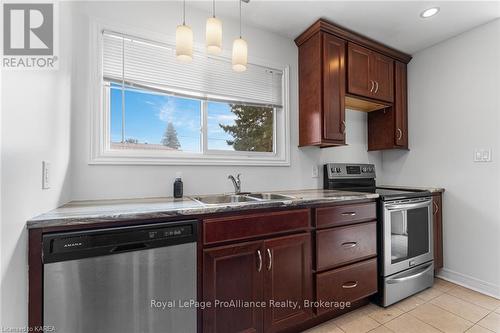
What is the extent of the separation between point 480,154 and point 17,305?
3430 millimetres

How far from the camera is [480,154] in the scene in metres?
2.23

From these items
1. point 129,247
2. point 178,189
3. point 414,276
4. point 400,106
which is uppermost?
point 400,106

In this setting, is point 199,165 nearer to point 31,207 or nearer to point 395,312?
point 31,207

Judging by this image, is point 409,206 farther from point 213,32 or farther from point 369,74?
point 213,32

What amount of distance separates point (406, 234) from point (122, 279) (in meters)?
2.26

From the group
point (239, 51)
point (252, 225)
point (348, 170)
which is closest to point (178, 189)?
point (252, 225)

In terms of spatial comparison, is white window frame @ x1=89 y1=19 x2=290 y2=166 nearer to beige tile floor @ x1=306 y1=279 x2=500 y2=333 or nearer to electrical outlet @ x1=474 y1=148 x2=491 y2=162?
beige tile floor @ x1=306 y1=279 x2=500 y2=333

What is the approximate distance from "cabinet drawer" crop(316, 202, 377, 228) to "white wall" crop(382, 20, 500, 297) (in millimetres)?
1167

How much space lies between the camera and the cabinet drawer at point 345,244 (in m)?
1.70

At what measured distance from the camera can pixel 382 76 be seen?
2572 mm

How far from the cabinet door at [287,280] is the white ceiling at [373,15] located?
187 cm

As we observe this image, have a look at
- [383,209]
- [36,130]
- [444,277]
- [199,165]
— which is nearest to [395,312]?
[383,209]

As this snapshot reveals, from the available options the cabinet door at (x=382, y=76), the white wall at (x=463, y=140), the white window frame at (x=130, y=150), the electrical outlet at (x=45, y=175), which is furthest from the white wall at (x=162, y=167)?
the white wall at (x=463, y=140)

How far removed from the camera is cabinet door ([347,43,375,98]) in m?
2.32
